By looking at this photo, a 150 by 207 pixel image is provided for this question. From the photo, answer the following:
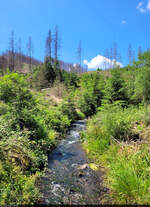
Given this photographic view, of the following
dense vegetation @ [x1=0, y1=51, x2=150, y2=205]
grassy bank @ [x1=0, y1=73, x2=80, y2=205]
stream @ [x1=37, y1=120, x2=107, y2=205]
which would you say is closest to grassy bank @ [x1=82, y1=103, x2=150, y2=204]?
dense vegetation @ [x1=0, y1=51, x2=150, y2=205]

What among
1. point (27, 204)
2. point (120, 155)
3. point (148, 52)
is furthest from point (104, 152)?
point (148, 52)

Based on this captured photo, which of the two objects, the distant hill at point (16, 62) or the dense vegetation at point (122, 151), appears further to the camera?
the distant hill at point (16, 62)

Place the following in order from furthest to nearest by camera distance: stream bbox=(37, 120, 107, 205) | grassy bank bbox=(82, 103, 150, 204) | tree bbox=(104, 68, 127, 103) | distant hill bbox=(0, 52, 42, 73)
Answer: distant hill bbox=(0, 52, 42, 73), tree bbox=(104, 68, 127, 103), stream bbox=(37, 120, 107, 205), grassy bank bbox=(82, 103, 150, 204)

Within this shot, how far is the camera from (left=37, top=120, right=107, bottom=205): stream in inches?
139

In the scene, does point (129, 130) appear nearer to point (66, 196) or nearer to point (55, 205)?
point (66, 196)

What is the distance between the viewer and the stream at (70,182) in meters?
3.52

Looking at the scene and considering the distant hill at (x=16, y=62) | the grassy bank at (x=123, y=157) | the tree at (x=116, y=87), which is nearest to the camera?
the grassy bank at (x=123, y=157)

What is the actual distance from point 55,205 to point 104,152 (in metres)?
3.00

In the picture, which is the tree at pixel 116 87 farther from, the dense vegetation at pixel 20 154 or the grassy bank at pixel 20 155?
the dense vegetation at pixel 20 154

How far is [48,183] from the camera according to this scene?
13.7 feet

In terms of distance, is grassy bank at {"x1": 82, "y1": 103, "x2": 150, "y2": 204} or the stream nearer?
grassy bank at {"x1": 82, "y1": 103, "x2": 150, "y2": 204}

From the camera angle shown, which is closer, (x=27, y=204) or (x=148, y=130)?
(x=27, y=204)

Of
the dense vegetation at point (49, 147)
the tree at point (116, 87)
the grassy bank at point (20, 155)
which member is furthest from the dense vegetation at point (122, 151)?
the tree at point (116, 87)

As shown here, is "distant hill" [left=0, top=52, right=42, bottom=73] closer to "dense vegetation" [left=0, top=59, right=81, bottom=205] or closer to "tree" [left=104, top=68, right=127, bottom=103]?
"tree" [left=104, top=68, right=127, bottom=103]
